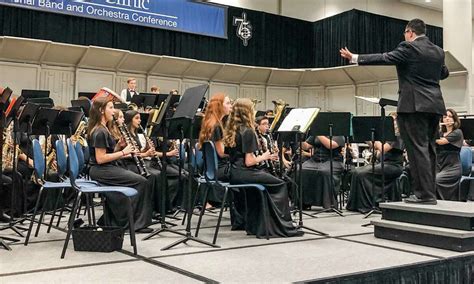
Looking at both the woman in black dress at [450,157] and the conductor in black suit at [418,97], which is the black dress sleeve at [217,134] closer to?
the conductor in black suit at [418,97]

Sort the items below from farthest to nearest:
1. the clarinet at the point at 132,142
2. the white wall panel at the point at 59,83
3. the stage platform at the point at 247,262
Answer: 1. the white wall panel at the point at 59,83
2. the clarinet at the point at 132,142
3. the stage platform at the point at 247,262

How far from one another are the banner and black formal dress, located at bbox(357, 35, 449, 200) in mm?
→ 8491

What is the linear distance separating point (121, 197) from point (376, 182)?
154 inches

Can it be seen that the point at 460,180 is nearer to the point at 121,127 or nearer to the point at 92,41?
the point at 121,127

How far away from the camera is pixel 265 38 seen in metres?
14.3

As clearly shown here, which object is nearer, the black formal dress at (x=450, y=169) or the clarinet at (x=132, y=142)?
the clarinet at (x=132, y=142)

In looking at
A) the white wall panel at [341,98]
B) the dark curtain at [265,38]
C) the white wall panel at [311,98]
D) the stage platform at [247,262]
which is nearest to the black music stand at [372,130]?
the stage platform at [247,262]

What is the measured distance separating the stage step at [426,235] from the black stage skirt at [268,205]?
0.84m

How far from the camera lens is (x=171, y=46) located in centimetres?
1267

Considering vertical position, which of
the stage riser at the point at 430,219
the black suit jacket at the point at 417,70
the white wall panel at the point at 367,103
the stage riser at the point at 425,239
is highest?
the white wall panel at the point at 367,103

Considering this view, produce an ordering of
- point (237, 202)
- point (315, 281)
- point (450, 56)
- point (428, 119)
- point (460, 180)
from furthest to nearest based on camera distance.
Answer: point (450, 56)
point (460, 180)
point (237, 202)
point (428, 119)
point (315, 281)

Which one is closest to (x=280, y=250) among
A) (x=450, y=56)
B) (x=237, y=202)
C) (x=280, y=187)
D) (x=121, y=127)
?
(x=280, y=187)

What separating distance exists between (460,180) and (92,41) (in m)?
8.65

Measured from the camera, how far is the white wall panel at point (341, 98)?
14.9 meters
